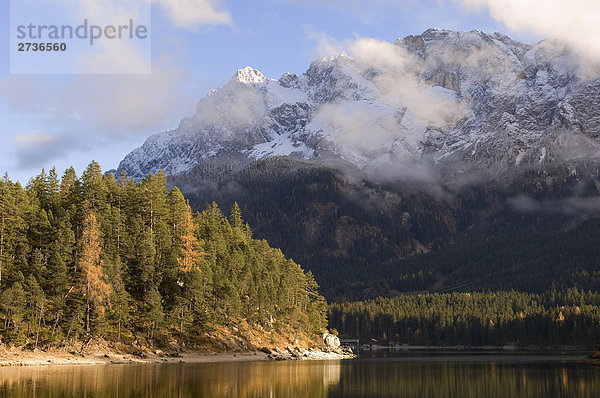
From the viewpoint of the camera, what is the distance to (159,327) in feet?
416

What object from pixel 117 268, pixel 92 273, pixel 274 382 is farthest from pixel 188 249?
pixel 274 382

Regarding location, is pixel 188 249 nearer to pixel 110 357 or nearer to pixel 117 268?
pixel 117 268

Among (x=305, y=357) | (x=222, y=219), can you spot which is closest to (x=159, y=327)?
(x=305, y=357)

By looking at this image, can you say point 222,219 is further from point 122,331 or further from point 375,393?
point 375,393

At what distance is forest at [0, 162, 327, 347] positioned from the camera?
4454 inches

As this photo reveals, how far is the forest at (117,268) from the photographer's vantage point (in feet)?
371

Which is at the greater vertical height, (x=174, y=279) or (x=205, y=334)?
(x=174, y=279)

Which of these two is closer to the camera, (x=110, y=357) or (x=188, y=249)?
(x=110, y=357)

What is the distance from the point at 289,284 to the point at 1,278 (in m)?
82.3

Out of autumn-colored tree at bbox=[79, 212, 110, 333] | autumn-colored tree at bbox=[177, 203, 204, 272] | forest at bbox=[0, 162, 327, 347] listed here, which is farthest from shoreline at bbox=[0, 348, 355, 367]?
autumn-colored tree at bbox=[177, 203, 204, 272]

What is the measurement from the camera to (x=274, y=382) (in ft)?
286

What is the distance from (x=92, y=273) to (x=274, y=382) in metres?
43.3

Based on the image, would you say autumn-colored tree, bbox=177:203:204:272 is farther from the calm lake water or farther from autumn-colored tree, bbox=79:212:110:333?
the calm lake water

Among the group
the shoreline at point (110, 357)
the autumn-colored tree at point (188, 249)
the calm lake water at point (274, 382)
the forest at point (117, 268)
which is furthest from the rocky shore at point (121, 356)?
the autumn-colored tree at point (188, 249)
